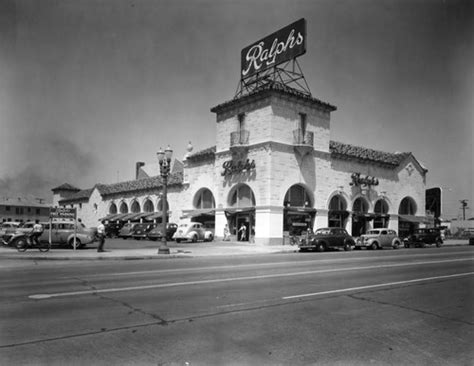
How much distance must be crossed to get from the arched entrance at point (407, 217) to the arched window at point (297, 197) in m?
12.9

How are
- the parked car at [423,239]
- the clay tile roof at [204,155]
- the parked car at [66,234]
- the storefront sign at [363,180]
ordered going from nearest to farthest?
the parked car at [66,234] → the parked car at [423,239] → the storefront sign at [363,180] → the clay tile roof at [204,155]

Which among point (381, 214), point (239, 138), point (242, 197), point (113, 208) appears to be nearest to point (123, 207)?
point (113, 208)

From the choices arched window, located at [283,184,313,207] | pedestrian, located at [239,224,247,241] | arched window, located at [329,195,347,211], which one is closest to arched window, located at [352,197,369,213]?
arched window, located at [329,195,347,211]

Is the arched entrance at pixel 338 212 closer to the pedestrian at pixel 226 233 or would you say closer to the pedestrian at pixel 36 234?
the pedestrian at pixel 226 233

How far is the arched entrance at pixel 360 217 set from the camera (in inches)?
1452

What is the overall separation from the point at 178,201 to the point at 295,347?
38205 millimetres

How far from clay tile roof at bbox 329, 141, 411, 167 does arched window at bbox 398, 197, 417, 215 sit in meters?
4.36

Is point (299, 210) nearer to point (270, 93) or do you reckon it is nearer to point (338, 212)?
point (338, 212)

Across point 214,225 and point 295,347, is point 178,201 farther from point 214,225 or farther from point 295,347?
point 295,347

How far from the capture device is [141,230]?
127ft

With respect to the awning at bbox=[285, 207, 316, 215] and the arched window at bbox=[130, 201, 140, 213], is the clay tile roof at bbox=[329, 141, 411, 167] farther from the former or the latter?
the arched window at bbox=[130, 201, 140, 213]

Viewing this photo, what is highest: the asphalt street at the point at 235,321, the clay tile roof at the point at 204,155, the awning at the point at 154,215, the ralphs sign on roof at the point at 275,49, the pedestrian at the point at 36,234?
the ralphs sign on roof at the point at 275,49

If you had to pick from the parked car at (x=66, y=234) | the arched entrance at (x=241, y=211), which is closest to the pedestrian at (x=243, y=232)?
the arched entrance at (x=241, y=211)

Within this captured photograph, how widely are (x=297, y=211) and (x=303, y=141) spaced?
17.8ft
